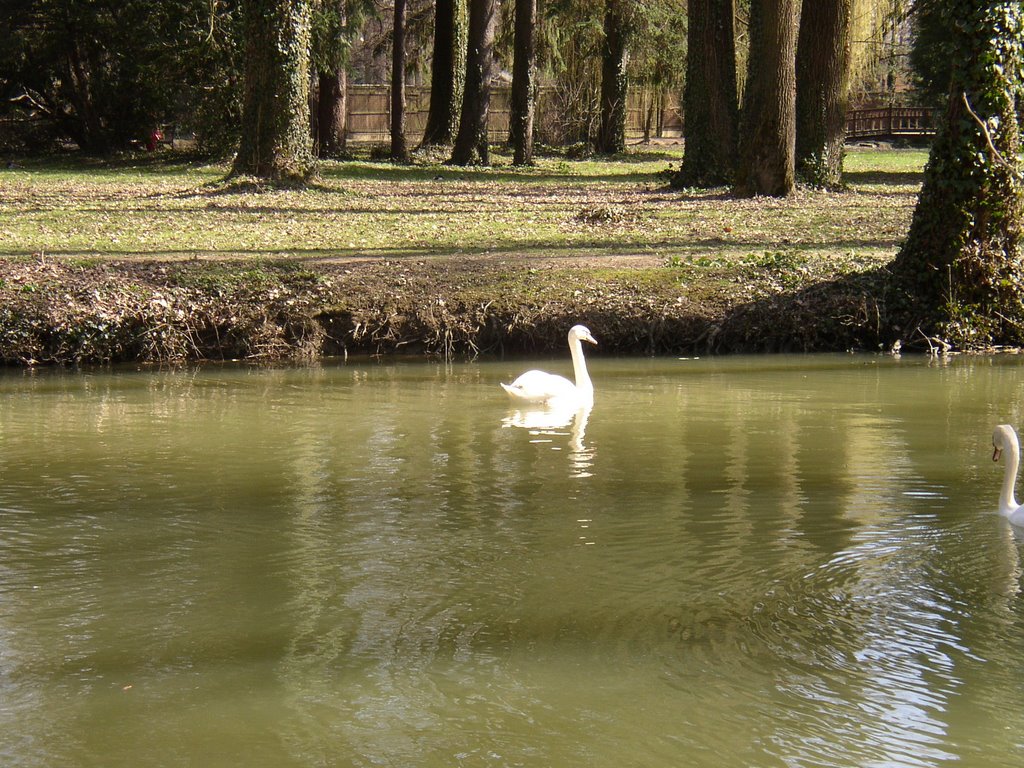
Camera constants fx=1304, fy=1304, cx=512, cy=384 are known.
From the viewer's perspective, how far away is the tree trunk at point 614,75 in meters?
40.5

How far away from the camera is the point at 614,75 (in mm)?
42219

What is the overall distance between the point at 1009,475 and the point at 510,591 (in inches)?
139

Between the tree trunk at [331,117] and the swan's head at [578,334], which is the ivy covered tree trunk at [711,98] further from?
the swan's head at [578,334]

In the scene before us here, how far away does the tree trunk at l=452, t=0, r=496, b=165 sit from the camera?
35.2m

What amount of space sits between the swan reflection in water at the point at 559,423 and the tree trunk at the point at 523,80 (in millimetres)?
24072

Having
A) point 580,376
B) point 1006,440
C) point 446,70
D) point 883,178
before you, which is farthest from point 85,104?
point 1006,440

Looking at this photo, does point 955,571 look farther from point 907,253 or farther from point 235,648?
point 907,253

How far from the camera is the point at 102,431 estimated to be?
11781mm

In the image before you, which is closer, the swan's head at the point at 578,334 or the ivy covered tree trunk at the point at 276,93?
the swan's head at the point at 578,334

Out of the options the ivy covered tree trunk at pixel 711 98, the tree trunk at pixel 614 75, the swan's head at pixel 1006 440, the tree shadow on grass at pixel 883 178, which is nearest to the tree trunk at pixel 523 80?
the tree trunk at pixel 614 75

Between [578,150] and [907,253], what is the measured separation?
92.1 ft

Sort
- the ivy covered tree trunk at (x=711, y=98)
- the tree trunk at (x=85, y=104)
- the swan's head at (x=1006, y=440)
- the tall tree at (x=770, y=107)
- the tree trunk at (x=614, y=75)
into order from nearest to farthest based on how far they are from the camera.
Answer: the swan's head at (x=1006, y=440), the tall tree at (x=770, y=107), the ivy covered tree trunk at (x=711, y=98), the tree trunk at (x=85, y=104), the tree trunk at (x=614, y=75)

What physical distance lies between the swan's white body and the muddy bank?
702 cm

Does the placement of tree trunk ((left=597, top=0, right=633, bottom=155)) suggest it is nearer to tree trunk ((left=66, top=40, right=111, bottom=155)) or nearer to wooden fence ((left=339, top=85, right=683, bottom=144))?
wooden fence ((left=339, top=85, right=683, bottom=144))
